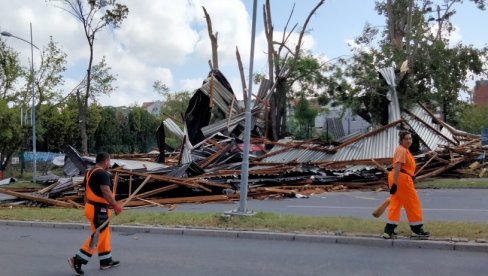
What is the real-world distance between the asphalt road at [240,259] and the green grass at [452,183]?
10910mm

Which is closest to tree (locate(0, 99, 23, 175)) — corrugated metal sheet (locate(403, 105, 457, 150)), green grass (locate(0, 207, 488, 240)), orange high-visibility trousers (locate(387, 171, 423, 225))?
green grass (locate(0, 207, 488, 240))

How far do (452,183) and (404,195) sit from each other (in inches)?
452

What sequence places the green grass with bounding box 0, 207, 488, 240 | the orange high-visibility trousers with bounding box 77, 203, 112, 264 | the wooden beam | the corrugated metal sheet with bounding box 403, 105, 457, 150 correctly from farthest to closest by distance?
the corrugated metal sheet with bounding box 403, 105, 457, 150 < the wooden beam < the green grass with bounding box 0, 207, 488, 240 < the orange high-visibility trousers with bounding box 77, 203, 112, 264

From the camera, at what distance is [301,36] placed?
35719 millimetres

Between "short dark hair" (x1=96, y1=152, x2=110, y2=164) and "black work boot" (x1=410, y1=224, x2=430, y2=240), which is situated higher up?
"short dark hair" (x1=96, y1=152, x2=110, y2=164)

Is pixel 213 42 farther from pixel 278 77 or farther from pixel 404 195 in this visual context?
pixel 404 195

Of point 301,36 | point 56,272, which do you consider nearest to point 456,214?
point 56,272

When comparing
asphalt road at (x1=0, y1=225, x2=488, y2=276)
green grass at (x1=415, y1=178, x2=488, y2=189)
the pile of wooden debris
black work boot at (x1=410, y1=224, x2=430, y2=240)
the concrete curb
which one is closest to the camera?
asphalt road at (x1=0, y1=225, x2=488, y2=276)

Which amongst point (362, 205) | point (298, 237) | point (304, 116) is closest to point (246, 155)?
point (298, 237)

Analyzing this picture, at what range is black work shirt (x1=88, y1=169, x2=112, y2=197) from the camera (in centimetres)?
691

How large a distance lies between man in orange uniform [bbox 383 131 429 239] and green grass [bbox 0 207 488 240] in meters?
0.36

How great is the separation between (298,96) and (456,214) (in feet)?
90.9

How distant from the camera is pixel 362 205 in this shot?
14.3 metres

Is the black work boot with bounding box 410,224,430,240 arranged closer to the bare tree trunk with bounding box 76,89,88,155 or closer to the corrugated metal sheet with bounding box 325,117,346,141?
the corrugated metal sheet with bounding box 325,117,346,141
